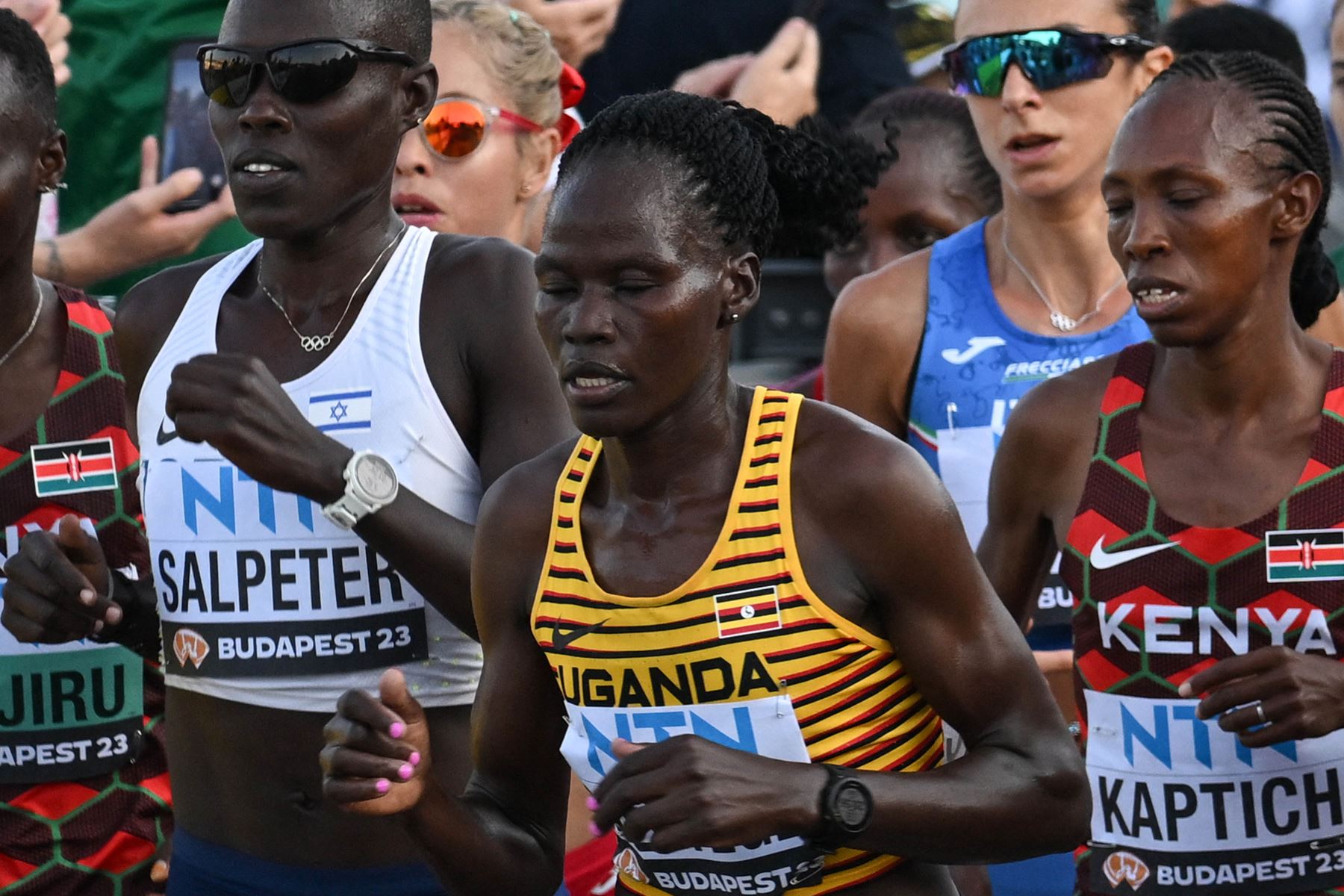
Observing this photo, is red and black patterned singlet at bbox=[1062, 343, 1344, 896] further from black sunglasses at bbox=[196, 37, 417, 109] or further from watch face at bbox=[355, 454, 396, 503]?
black sunglasses at bbox=[196, 37, 417, 109]

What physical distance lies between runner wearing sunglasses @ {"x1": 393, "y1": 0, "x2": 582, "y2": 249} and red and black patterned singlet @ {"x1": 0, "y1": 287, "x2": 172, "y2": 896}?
3.50ft

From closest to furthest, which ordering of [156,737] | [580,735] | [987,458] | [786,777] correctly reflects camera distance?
[786,777]
[580,735]
[156,737]
[987,458]

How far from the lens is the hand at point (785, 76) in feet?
23.0

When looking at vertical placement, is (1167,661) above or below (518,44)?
below

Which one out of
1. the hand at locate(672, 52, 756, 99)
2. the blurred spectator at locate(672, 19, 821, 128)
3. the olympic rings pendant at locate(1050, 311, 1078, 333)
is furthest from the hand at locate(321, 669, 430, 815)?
the hand at locate(672, 52, 756, 99)

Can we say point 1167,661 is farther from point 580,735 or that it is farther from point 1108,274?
point 1108,274

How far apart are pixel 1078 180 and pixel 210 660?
7.70 feet

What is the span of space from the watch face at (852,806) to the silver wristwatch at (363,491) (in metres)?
1.00

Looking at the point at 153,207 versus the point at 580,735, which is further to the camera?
the point at 153,207

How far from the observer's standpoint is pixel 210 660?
3.77 metres

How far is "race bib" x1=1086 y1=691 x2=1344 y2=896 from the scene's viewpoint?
353cm

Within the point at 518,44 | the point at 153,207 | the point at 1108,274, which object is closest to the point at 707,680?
the point at 1108,274

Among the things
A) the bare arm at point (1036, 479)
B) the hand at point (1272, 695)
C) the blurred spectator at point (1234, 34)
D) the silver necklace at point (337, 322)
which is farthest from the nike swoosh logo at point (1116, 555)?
the blurred spectator at point (1234, 34)

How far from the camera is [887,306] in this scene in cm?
493
